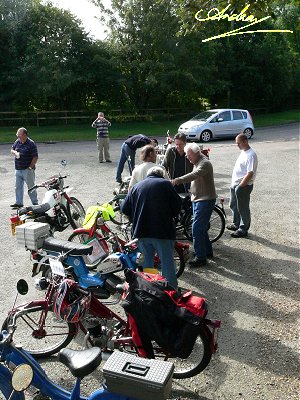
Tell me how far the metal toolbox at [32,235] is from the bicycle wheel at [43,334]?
735 millimetres

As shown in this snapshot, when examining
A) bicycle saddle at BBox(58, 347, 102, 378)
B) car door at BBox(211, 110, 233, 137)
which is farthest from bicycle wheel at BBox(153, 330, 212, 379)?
car door at BBox(211, 110, 233, 137)

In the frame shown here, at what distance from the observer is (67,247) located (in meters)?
4.41

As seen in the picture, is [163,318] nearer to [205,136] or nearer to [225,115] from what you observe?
[205,136]

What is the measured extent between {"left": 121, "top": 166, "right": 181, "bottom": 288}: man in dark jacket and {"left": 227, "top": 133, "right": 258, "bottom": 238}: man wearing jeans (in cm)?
267

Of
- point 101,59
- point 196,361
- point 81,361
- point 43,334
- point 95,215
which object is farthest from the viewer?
point 101,59

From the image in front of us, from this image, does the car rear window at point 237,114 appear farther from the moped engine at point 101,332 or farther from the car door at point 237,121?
the moped engine at point 101,332

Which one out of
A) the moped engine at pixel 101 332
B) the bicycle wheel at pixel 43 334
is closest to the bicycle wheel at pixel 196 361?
the moped engine at pixel 101 332

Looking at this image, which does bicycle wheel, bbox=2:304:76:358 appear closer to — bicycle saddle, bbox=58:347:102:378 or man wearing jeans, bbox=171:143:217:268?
bicycle saddle, bbox=58:347:102:378

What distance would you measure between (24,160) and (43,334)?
5350 mm

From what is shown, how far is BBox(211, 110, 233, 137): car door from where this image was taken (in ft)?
67.9

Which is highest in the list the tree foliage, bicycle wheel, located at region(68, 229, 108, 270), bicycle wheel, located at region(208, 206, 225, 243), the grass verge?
the tree foliage

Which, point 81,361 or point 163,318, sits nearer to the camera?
point 81,361

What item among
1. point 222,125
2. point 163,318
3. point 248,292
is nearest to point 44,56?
point 222,125

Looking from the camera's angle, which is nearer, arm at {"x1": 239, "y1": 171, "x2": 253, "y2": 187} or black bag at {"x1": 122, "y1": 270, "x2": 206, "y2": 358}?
black bag at {"x1": 122, "y1": 270, "x2": 206, "y2": 358}
